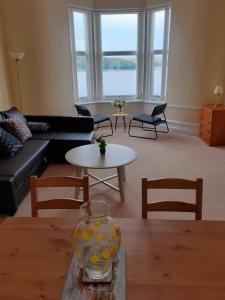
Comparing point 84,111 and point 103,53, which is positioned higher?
point 103,53

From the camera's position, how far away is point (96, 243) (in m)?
0.92

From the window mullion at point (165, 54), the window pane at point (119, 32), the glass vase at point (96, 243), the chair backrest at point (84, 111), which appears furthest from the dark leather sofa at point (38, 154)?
the window pane at point (119, 32)

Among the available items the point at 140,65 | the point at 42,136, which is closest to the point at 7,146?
the point at 42,136

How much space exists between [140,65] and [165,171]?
338 centimetres

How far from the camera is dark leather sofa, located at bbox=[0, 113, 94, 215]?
8.40 feet

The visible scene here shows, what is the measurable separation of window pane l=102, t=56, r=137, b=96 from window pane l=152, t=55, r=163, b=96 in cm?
50

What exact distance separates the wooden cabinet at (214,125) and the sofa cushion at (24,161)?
3.02 m

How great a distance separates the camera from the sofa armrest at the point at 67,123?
4398mm

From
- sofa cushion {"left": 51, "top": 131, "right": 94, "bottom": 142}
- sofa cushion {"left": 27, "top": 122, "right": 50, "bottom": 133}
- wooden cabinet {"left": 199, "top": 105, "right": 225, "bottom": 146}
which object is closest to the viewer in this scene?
sofa cushion {"left": 51, "top": 131, "right": 94, "bottom": 142}

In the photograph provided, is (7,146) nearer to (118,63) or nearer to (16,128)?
(16,128)

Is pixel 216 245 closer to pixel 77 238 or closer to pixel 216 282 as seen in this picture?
pixel 216 282

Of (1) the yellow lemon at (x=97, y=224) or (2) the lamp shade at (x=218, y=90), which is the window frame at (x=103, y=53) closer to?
(2) the lamp shade at (x=218, y=90)

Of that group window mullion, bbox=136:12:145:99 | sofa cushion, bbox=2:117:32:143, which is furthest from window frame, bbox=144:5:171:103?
sofa cushion, bbox=2:117:32:143

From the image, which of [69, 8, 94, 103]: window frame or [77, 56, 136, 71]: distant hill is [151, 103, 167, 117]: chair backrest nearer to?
[77, 56, 136, 71]: distant hill
